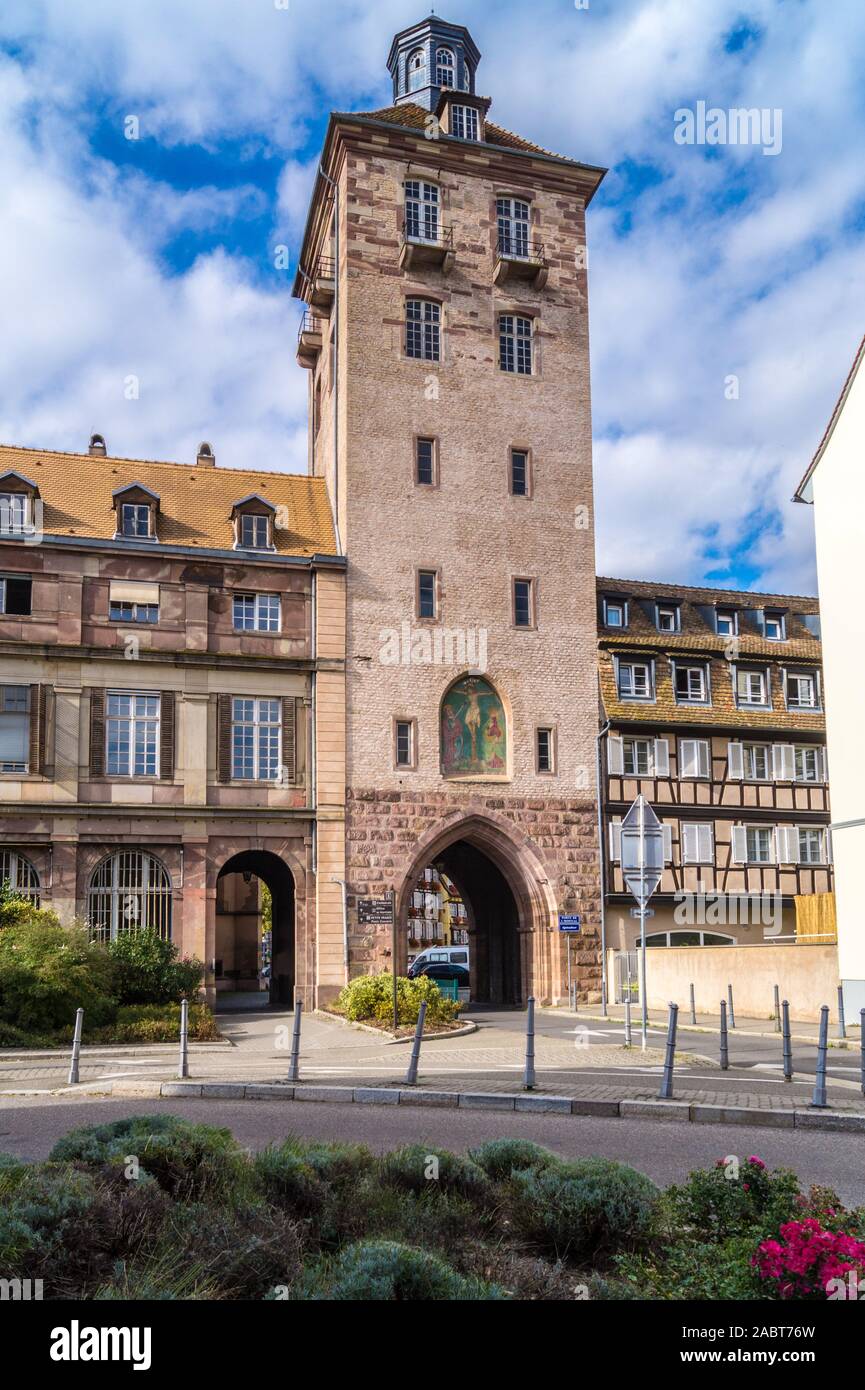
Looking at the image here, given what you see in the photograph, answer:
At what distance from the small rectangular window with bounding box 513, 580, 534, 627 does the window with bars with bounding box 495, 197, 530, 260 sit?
32.2 feet

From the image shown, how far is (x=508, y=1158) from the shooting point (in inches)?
324

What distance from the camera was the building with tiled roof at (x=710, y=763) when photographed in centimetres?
3900

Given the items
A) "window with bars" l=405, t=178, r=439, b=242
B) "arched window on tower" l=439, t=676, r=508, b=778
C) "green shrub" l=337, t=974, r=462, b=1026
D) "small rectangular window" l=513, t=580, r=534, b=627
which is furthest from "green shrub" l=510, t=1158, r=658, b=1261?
"window with bars" l=405, t=178, r=439, b=242

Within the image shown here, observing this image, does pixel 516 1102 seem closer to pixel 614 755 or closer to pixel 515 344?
pixel 614 755

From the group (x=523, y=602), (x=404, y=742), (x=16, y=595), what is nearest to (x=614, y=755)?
(x=523, y=602)

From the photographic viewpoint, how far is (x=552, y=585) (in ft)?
123

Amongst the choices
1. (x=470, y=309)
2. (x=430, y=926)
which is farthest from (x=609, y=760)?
(x=430, y=926)

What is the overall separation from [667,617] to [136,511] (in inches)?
691

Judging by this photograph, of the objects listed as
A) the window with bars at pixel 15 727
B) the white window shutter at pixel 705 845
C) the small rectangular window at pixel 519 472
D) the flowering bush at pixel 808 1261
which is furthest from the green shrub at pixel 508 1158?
the white window shutter at pixel 705 845

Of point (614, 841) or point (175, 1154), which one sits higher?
point (614, 841)

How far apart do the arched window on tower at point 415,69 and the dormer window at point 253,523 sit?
17.3m

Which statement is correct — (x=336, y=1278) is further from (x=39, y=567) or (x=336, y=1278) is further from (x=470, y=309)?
(x=470, y=309)

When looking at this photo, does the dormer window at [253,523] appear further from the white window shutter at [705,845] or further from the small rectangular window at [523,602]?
the white window shutter at [705,845]

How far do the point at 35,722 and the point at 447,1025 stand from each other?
42.9 feet
